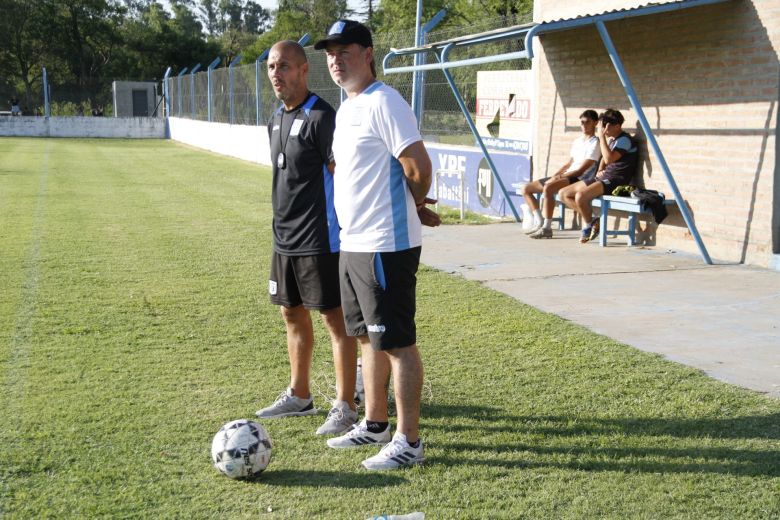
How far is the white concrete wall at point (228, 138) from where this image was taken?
25797 millimetres

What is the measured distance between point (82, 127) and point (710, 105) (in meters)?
40.3

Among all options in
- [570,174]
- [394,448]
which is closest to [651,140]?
[570,174]

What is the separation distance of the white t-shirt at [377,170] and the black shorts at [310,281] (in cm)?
49

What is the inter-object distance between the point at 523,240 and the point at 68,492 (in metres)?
7.75

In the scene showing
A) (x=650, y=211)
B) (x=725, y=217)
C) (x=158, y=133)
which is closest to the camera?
(x=725, y=217)

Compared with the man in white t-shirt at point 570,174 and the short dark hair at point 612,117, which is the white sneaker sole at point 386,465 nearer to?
the short dark hair at point 612,117

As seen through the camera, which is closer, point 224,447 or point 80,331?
point 224,447

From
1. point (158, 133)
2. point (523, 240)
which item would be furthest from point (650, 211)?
point (158, 133)

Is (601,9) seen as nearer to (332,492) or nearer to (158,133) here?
(332,492)

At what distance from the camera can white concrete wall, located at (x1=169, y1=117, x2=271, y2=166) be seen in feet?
84.6

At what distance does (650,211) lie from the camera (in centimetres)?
962

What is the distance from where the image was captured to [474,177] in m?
13.8

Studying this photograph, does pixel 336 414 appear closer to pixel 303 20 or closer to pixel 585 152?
pixel 585 152

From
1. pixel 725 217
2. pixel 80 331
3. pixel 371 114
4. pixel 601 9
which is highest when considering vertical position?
pixel 601 9
